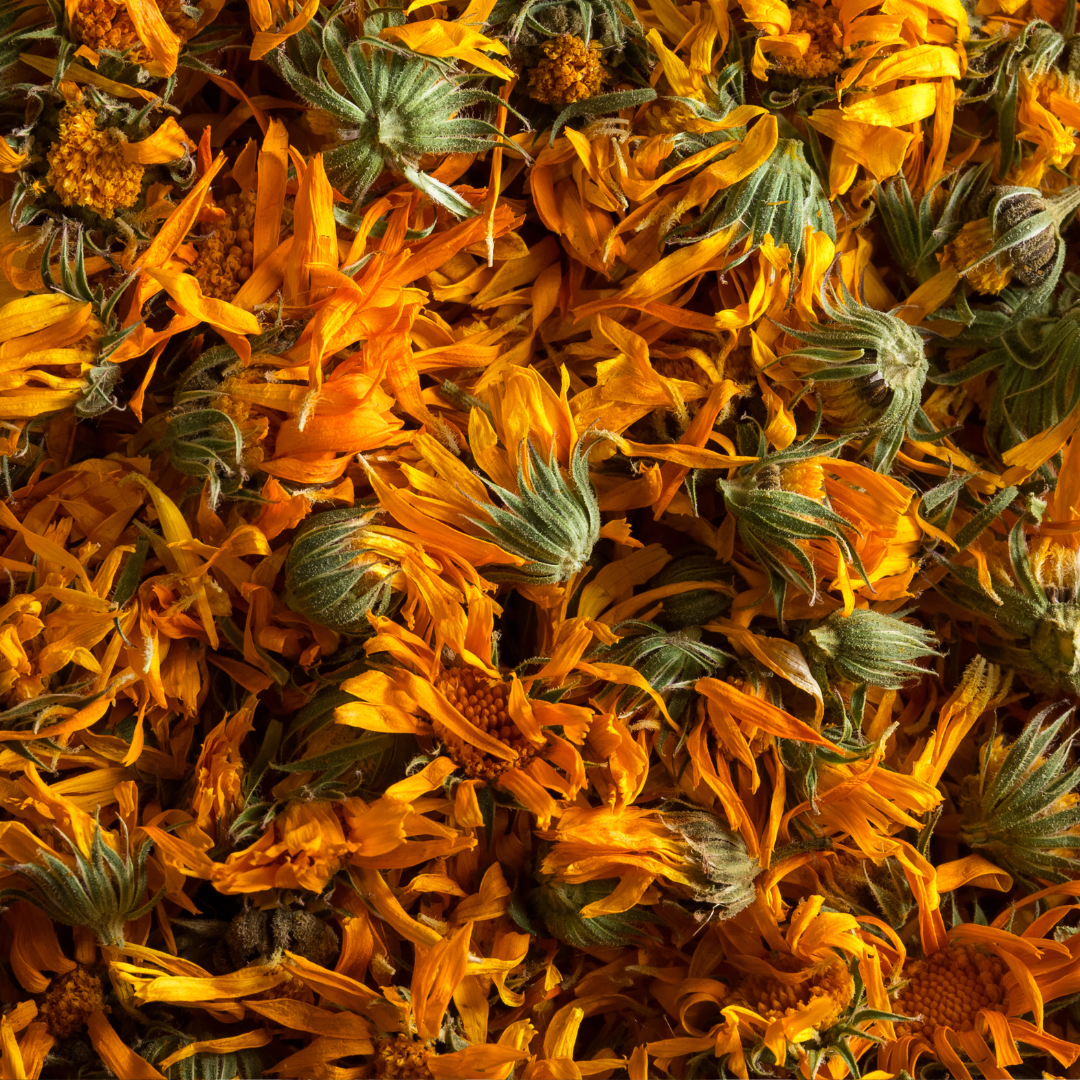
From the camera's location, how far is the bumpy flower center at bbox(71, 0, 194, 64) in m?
1.23

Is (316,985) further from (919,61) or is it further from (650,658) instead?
(919,61)

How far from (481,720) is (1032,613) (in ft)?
Answer: 2.28

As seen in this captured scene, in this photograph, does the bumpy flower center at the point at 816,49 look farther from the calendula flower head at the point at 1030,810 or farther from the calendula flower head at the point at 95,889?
the calendula flower head at the point at 95,889

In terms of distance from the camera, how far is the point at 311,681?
1301mm

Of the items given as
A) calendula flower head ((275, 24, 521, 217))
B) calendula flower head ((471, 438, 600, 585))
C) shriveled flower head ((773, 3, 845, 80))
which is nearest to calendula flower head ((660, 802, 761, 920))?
calendula flower head ((471, 438, 600, 585))

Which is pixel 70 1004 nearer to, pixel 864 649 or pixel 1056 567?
pixel 864 649

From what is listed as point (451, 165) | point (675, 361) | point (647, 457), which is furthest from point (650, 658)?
point (451, 165)

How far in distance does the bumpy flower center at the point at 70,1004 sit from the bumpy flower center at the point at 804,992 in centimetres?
75

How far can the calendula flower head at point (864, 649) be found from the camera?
131cm

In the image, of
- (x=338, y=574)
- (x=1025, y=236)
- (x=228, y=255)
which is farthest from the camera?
(x=1025, y=236)

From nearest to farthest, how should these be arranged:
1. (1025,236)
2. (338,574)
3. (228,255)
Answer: (338,574) < (228,255) < (1025,236)

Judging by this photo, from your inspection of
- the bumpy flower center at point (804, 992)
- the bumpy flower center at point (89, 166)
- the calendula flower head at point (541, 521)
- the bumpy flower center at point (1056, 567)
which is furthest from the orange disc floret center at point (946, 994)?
the bumpy flower center at point (89, 166)

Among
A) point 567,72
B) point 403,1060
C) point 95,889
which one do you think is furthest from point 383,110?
point 403,1060

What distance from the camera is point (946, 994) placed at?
1391mm
